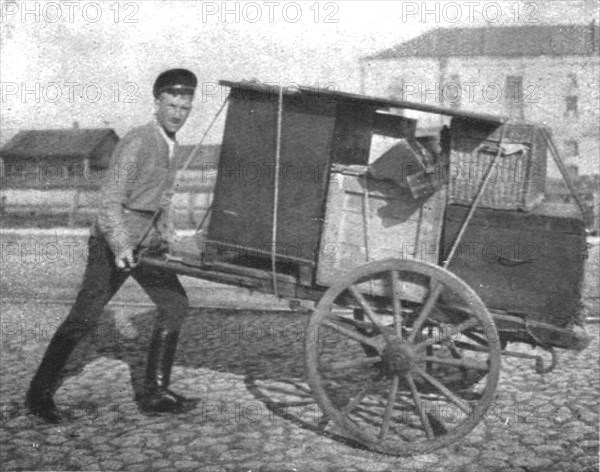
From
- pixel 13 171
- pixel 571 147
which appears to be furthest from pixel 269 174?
pixel 571 147

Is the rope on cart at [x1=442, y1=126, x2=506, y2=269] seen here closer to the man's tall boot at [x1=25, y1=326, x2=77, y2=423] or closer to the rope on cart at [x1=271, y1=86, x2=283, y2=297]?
the rope on cart at [x1=271, y1=86, x2=283, y2=297]

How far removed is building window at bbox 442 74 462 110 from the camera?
4316cm

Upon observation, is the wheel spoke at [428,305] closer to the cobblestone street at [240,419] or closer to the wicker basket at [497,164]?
the wicker basket at [497,164]

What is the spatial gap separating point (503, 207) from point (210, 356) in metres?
3.30

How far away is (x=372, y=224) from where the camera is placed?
371cm

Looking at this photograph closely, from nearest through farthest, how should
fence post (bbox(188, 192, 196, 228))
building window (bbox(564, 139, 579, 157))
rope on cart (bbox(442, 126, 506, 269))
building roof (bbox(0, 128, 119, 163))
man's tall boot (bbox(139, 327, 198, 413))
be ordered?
rope on cart (bbox(442, 126, 506, 269))
man's tall boot (bbox(139, 327, 198, 413))
fence post (bbox(188, 192, 196, 228))
building roof (bbox(0, 128, 119, 163))
building window (bbox(564, 139, 579, 157))

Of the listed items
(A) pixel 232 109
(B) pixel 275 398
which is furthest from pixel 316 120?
(B) pixel 275 398

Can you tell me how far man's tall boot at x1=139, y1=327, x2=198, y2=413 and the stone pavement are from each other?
0.10 metres

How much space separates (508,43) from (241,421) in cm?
4593

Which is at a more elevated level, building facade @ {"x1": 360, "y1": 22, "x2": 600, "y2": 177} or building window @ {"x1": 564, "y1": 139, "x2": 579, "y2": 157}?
building facade @ {"x1": 360, "y1": 22, "x2": 600, "y2": 177}

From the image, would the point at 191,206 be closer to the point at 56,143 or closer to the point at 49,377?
the point at 56,143

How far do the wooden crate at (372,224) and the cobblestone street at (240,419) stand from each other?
3.68 ft

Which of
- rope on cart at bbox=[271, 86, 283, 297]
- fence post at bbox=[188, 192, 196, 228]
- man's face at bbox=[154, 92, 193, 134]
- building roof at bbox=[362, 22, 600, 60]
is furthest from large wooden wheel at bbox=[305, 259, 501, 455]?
building roof at bbox=[362, 22, 600, 60]

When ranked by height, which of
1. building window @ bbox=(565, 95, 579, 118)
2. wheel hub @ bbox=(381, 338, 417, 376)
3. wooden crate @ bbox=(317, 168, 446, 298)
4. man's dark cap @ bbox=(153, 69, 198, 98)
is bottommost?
wheel hub @ bbox=(381, 338, 417, 376)
